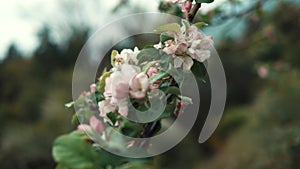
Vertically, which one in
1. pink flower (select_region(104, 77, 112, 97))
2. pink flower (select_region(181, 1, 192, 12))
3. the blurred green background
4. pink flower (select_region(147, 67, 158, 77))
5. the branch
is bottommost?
pink flower (select_region(104, 77, 112, 97))

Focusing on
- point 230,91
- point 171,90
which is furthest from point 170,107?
point 230,91

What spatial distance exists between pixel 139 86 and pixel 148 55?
6 centimetres

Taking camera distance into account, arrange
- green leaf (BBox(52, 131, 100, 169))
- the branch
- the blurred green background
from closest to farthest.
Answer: green leaf (BBox(52, 131, 100, 169))
the branch
the blurred green background

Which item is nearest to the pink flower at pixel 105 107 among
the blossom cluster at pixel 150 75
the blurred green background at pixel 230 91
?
the blossom cluster at pixel 150 75

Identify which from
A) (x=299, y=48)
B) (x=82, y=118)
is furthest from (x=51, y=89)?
(x=82, y=118)

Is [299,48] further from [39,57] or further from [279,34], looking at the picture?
[39,57]

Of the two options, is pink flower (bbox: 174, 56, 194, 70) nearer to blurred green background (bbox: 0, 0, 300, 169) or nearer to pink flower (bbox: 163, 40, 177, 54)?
pink flower (bbox: 163, 40, 177, 54)

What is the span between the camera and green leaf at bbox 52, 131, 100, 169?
0.42 metres

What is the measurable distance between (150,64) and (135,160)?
4.1 inches

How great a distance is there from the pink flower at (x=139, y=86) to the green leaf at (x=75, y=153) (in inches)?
2.6

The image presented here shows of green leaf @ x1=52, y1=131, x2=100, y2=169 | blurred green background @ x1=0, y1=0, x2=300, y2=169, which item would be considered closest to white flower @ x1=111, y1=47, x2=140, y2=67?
green leaf @ x1=52, y1=131, x2=100, y2=169

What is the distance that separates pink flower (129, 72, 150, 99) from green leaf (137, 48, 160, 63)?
55mm

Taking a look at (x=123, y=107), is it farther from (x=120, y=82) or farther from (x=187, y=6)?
(x=187, y=6)

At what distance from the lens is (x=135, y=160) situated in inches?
17.4
